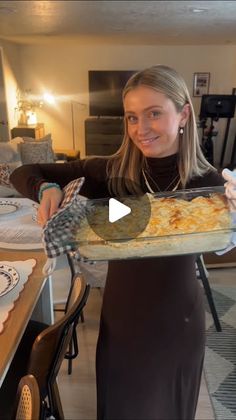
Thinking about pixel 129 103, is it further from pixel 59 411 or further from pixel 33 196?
pixel 59 411

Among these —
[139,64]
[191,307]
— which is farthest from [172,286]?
[139,64]

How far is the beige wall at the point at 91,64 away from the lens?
16.6ft

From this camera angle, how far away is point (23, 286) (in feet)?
3.53

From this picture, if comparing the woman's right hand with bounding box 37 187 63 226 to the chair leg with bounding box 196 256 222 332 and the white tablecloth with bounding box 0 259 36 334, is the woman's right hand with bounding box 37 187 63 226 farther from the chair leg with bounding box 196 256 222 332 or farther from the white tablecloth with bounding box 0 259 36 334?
the chair leg with bounding box 196 256 222 332

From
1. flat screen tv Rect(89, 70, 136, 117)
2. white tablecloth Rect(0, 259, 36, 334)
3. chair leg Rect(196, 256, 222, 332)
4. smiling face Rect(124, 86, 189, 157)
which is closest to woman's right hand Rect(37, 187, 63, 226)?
smiling face Rect(124, 86, 189, 157)

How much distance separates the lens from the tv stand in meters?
5.07

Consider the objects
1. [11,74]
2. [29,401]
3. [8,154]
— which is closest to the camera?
[29,401]

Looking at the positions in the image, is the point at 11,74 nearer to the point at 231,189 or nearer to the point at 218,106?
the point at 218,106

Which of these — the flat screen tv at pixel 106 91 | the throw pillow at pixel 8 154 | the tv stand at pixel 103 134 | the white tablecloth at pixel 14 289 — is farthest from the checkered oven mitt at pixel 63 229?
the flat screen tv at pixel 106 91

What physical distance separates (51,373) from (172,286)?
0.47 metres

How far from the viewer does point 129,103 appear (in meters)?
0.53

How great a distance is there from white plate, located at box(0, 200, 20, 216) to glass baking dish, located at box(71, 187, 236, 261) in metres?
1.11

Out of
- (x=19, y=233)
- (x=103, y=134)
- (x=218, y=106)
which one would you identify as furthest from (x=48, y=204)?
(x=218, y=106)
